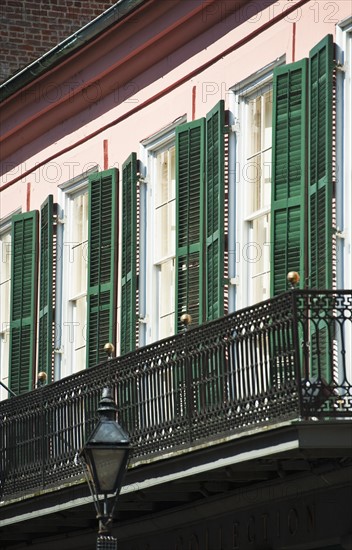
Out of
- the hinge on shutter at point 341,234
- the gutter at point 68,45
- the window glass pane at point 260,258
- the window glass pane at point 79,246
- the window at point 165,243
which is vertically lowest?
the hinge on shutter at point 341,234

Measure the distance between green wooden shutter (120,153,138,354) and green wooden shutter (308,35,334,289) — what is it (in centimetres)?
407

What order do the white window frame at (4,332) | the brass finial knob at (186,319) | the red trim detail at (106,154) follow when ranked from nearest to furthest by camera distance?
the brass finial knob at (186,319)
the red trim detail at (106,154)
the white window frame at (4,332)

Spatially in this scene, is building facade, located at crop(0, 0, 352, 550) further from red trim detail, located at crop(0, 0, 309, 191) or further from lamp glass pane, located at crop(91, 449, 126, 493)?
lamp glass pane, located at crop(91, 449, 126, 493)

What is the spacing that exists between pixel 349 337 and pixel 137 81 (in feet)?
20.0

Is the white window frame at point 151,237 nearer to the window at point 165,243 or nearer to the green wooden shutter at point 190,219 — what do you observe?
the window at point 165,243

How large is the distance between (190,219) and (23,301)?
4.65m

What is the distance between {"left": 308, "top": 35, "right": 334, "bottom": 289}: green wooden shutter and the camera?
1683cm

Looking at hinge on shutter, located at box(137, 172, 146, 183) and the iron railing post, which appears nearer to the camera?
the iron railing post

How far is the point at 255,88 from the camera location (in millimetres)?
18891

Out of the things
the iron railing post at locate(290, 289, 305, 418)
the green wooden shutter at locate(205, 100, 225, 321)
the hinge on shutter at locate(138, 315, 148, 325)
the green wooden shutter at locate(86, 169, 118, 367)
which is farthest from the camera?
the green wooden shutter at locate(86, 169, 118, 367)

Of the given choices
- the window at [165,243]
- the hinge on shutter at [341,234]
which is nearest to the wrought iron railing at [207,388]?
A: the hinge on shutter at [341,234]

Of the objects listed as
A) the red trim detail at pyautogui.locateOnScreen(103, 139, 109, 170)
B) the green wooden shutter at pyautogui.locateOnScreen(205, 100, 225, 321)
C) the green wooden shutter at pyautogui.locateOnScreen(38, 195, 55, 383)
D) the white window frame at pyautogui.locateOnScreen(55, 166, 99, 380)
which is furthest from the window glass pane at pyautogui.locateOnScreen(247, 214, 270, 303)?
the green wooden shutter at pyautogui.locateOnScreen(38, 195, 55, 383)

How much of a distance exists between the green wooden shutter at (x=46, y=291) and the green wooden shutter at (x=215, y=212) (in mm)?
4109

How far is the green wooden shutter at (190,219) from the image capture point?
A: 768 inches
